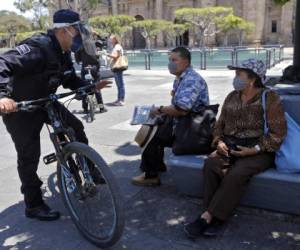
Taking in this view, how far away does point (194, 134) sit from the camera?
3660 mm

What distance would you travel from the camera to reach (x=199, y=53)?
1809 cm

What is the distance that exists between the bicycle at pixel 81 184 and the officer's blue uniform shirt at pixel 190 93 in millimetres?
894

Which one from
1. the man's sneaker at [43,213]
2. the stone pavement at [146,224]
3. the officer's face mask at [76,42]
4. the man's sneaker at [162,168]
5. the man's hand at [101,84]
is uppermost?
the officer's face mask at [76,42]

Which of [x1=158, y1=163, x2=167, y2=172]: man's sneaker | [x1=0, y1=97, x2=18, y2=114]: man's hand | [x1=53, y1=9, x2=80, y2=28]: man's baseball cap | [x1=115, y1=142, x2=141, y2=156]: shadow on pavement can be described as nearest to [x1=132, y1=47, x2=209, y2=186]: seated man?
[x1=158, y1=163, x2=167, y2=172]: man's sneaker

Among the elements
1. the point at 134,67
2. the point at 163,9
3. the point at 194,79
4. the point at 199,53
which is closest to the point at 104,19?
the point at 134,67

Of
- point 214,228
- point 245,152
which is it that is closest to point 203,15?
point 245,152

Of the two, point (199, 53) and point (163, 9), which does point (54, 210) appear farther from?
point (163, 9)

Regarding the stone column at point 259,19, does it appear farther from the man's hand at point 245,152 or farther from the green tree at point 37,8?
the man's hand at point 245,152

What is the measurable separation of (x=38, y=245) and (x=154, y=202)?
45.8 inches

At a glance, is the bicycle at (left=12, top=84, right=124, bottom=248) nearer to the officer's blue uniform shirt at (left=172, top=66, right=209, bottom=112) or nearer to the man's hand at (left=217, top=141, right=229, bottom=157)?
the officer's blue uniform shirt at (left=172, top=66, right=209, bottom=112)

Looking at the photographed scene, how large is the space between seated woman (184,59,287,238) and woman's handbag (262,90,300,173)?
1.8 inches

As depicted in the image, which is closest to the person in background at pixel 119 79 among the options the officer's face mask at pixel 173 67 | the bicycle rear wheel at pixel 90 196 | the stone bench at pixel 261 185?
the officer's face mask at pixel 173 67

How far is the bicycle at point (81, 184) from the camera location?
9.70 feet

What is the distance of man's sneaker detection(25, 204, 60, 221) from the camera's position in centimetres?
357
